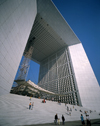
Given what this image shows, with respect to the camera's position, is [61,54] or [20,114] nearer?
[20,114]

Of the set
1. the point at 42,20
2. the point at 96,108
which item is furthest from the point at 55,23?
the point at 96,108

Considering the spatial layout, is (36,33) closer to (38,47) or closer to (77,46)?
(38,47)

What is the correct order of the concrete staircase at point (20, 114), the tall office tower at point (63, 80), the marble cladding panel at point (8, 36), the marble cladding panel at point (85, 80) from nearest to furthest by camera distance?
the concrete staircase at point (20, 114) → the marble cladding panel at point (8, 36) → the marble cladding panel at point (85, 80) → the tall office tower at point (63, 80)

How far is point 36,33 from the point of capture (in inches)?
1163

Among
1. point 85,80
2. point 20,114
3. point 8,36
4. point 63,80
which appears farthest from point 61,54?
point 20,114

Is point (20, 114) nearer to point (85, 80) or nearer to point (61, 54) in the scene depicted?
point (85, 80)

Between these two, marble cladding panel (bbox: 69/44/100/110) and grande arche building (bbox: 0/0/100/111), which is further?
grande arche building (bbox: 0/0/100/111)

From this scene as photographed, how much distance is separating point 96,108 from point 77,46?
23.1 m

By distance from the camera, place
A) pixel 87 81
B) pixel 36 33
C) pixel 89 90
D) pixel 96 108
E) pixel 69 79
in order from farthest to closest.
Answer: pixel 36 33, pixel 69 79, pixel 87 81, pixel 89 90, pixel 96 108

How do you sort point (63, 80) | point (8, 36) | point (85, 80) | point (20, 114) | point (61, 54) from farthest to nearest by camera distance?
1. point (61, 54)
2. point (63, 80)
3. point (85, 80)
4. point (8, 36)
5. point (20, 114)

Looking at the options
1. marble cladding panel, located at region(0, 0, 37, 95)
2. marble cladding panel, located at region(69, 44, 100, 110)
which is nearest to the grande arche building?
marble cladding panel, located at region(69, 44, 100, 110)

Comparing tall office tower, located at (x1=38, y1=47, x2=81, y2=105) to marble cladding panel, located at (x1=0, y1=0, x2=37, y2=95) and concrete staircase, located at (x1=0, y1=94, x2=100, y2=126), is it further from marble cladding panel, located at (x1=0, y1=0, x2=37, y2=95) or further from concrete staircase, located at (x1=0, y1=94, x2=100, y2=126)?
marble cladding panel, located at (x1=0, y1=0, x2=37, y2=95)

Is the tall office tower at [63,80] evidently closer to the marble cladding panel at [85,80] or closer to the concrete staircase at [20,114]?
the marble cladding panel at [85,80]

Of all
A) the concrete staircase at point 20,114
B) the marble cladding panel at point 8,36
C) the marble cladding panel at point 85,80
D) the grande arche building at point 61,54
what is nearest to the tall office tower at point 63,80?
the grande arche building at point 61,54
